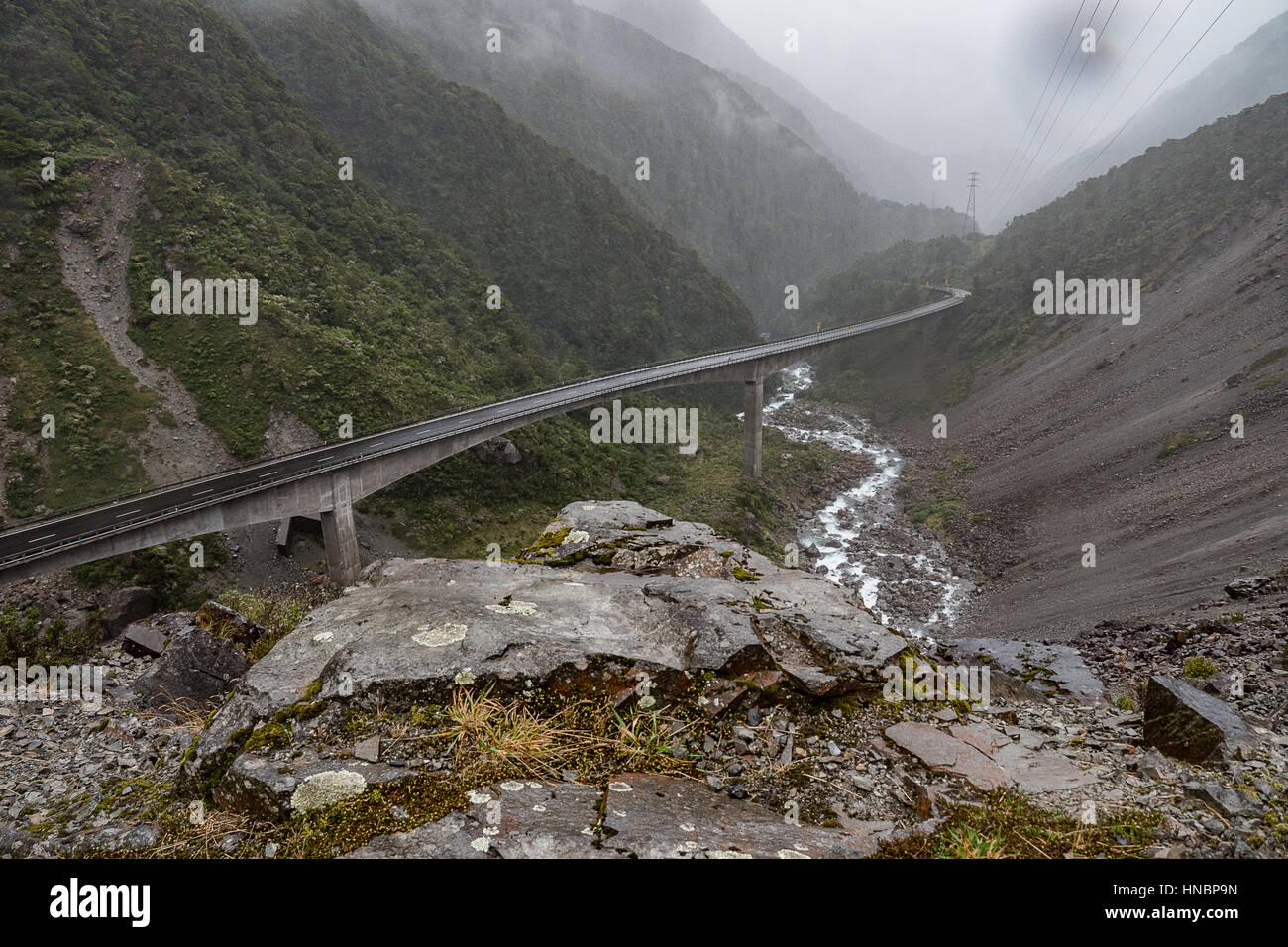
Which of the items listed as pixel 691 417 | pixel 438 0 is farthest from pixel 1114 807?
pixel 438 0

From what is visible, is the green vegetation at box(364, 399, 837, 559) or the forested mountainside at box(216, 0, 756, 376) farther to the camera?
the forested mountainside at box(216, 0, 756, 376)

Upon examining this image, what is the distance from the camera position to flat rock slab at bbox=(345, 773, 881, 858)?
3.47m

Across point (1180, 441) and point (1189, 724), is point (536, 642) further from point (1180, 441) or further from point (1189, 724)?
point (1180, 441)

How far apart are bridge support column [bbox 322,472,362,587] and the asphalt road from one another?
123 centimetres

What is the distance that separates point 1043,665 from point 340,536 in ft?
87.3

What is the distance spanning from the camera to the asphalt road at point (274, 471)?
787 inches

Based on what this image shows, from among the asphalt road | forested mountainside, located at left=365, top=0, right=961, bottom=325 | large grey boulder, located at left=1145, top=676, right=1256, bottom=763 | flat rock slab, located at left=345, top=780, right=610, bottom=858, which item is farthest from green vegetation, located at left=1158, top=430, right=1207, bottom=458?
forested mountainside, located at left=365, top=0, right=961, bottom=325

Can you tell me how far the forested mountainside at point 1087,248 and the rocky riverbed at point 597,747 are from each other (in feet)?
194

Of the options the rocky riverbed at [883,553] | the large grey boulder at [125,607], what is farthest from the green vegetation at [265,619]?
the rocky riverbed at [883,553]

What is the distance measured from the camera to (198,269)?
125 feet

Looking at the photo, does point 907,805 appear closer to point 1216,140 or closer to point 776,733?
point 776,733

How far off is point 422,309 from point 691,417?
89.8 feet

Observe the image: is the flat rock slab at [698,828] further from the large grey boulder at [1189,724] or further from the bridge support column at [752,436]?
the bridge support column at [752,436]

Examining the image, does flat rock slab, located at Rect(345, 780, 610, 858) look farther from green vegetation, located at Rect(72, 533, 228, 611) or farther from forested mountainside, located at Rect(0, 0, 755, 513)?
forested mountainside, located at Rect(0, 0, 755, 513)
